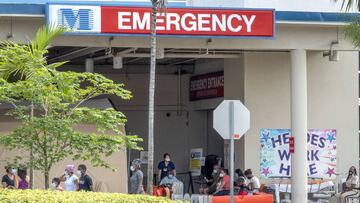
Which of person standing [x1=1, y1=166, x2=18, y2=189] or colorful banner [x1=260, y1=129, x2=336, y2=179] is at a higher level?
colorful banner [x1=260, y1=129, x2=336, y2=179]

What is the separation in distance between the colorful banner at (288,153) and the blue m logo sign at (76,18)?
786cm

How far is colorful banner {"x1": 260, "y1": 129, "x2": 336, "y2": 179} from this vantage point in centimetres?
2673

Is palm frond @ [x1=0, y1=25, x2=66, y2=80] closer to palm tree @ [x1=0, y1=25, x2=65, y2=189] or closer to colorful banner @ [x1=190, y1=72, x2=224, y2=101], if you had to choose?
palm tree @ [x1=0, y1=25, x2=65, y2=189]

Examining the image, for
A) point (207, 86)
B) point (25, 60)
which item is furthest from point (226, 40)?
point (25, 60)

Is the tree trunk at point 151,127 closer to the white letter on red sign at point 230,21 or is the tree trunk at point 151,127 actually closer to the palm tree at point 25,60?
the palm tree at point 25,60

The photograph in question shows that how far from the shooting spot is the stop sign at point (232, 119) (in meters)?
16.4

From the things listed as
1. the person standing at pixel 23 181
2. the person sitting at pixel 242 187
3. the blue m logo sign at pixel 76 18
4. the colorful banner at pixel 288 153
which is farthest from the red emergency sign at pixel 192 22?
the colorful banner at pixel 288 153

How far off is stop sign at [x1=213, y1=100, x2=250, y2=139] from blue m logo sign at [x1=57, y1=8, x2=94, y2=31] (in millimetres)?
6234

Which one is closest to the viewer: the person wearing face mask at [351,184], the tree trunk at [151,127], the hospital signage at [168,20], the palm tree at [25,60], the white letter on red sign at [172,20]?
the palm tree at [25,60]

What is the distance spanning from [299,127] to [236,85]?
422 cm

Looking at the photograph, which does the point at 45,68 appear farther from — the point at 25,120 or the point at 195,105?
the point at 195,105

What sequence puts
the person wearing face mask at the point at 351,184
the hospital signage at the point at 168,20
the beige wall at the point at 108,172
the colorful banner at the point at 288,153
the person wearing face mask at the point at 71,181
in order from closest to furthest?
the person wearing face mask at the point at 71,181 → the hospital signage at the point at 168,20 → the beige wall at the point at 108,172 → the person wearing face mask at the point at 351,184 → the colorful banner at the point at 288,153

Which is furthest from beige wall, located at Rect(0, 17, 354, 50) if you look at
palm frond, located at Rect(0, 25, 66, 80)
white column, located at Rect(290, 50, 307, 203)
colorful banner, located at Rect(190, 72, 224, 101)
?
palm frond, located at Rect(0, 25, 66, 80)

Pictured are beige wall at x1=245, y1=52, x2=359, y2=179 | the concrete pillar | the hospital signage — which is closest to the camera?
the hospital signage
